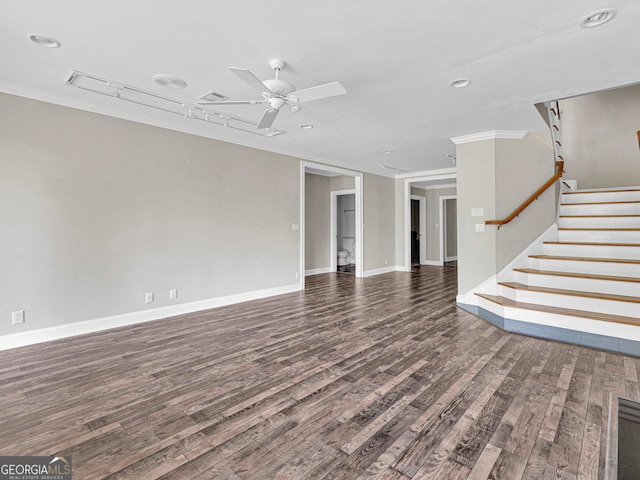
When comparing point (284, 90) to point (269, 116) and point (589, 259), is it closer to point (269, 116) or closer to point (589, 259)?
point (269, 116)

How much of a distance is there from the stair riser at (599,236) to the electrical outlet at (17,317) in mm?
7024

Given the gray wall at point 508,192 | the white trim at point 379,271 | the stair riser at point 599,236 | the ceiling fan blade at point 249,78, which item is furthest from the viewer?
the white trim at point 379,271

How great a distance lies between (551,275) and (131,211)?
5.50 metres

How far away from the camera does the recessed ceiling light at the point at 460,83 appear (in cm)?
313

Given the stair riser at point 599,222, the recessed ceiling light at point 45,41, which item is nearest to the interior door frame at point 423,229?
the stair riser at point 599,222

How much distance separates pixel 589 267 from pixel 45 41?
620 centimetres

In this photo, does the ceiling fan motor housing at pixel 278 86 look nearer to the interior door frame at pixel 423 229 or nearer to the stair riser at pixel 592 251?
the stair riser at pixel 592 251

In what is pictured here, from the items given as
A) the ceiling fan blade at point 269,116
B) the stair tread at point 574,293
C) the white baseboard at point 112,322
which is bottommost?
the white baseboard at point 112,322

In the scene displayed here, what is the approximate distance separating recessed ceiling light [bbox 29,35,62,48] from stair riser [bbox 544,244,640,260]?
612 centimetres

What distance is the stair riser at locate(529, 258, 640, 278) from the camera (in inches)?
154

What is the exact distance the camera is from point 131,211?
13.6 feet

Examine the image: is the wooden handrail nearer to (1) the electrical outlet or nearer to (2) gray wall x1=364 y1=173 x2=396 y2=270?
(2) gray wall x1=364 y1=173 x2=396 y2=270

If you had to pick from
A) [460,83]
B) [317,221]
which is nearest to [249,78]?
[460,83]

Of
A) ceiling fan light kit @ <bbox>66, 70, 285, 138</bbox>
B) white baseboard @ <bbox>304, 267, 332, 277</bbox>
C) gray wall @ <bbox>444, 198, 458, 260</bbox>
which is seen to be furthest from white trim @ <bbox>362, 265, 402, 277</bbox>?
ceiling fan light kit @ <bbox>66, 70, 285, 138</bbox>
